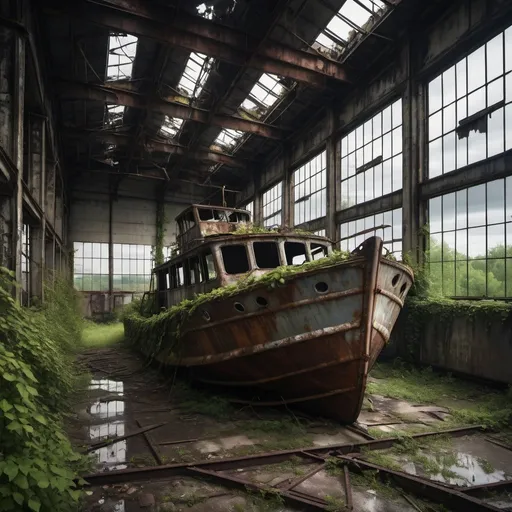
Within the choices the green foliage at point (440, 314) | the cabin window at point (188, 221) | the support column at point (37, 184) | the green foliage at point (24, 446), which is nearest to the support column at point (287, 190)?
the cabin window at point (188, 221)

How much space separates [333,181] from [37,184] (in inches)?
393

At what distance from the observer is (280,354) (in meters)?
5.84

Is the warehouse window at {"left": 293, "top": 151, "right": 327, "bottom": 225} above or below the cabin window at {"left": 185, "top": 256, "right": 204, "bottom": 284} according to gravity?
above

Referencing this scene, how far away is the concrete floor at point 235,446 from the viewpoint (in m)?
3.70

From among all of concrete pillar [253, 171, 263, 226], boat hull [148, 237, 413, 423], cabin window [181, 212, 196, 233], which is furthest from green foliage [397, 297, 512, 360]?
concrete pillar [253, 171, 263, 226]

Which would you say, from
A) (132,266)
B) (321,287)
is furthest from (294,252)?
(132,266)

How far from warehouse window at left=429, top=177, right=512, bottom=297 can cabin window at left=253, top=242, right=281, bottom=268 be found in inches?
193

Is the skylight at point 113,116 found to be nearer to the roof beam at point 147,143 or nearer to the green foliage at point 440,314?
the roof beam at point 147,143

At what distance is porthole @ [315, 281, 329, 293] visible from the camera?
5.51m

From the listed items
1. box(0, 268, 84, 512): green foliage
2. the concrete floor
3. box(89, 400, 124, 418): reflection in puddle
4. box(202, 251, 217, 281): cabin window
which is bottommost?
box(89, 400, 124, 418): reflection in puddle

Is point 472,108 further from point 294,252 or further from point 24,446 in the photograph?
point 24,446

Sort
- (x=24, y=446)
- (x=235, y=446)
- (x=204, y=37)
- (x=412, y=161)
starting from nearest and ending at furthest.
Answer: (x=24, y=446)
(x=235, y=446)
(x=412, y=161)
(x=204, y=37)

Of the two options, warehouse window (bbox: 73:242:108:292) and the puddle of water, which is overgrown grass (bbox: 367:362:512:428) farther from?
warehouse window (bbox: 73:242:108:292)

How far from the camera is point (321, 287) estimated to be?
554 centimetres
